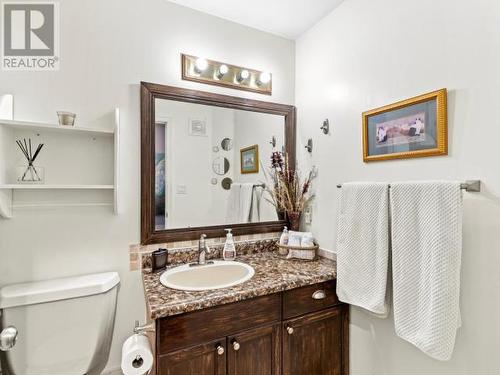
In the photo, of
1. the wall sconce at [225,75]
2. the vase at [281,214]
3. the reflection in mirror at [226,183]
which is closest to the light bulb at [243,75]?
the wall sconce at [225,75]

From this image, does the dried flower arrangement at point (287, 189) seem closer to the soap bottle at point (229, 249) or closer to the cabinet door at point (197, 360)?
the soap bottle at point (229, 249)

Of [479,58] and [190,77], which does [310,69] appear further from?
[479,58]

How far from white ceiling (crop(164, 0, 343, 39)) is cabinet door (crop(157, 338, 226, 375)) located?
1.93 m

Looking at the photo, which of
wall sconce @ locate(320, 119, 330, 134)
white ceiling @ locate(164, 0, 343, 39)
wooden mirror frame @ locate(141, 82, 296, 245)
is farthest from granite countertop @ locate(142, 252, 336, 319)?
white ceiling @ locate(164, 0, 343, 39)

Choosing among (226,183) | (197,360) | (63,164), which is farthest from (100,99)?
(197,360)

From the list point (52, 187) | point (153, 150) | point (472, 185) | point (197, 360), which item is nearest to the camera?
point (472, 185)

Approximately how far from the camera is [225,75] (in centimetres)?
178

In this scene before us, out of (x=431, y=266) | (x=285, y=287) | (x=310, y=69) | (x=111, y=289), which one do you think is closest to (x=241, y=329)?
(x=285, y=287)

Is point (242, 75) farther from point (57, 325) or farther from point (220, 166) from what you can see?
point (57, 325)

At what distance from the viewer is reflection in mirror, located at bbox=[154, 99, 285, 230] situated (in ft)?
5.27

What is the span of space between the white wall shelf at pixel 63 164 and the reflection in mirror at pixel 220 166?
61 cm

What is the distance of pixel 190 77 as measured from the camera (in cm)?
167

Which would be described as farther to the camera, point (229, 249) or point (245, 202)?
point (245, 202)

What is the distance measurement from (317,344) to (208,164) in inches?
49.4
